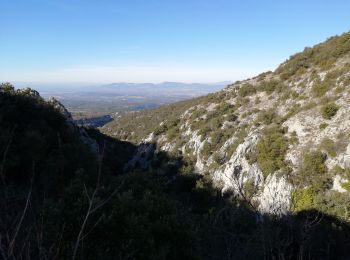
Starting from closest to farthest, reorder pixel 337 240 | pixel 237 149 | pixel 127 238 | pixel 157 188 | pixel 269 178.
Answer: pixel 127 238 < pixel 157 188 < pixel 337 240 < pixel 269 178 < pixel 237 149

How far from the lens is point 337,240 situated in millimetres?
15969

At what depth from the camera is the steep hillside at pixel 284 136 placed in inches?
739

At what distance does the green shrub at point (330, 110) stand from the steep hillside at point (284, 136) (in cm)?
7

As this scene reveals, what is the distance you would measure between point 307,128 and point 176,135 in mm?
17015

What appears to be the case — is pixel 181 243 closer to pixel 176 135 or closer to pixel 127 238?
pixel 127 238

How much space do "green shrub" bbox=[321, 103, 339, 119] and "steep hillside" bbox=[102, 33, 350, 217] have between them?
0.22 feet

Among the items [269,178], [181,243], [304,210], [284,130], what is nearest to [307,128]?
[284,130]

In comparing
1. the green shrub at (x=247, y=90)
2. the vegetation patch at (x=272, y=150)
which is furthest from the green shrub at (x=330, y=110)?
the green shrub at (x=247, y=90)

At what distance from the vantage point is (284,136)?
2395 centimetres

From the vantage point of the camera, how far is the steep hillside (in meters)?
18.8

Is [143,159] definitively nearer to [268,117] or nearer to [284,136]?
[268,117]

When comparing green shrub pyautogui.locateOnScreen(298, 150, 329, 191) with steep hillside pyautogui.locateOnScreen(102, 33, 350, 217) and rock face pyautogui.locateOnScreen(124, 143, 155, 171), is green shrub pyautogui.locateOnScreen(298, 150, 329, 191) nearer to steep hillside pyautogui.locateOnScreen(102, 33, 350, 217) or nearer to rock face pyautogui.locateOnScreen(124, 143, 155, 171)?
steep hillside pyautogui.locateOnScreen(102, 33, 350, 217)

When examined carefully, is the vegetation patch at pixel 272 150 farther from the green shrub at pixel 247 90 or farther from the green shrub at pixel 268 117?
the green shrub at pixel 247 90

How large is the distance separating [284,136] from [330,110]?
3.74 metres
